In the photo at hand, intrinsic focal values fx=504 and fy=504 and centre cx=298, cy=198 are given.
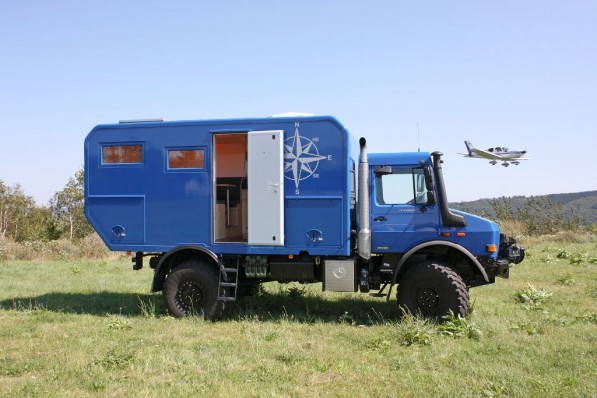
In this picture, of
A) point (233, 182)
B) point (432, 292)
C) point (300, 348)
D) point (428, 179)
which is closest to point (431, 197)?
point (428, 179)

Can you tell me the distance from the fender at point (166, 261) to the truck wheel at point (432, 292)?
3160 millimetres

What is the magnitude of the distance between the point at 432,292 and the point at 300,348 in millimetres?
2516

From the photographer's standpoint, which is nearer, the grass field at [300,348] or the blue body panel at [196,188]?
the grass field at [300,348]

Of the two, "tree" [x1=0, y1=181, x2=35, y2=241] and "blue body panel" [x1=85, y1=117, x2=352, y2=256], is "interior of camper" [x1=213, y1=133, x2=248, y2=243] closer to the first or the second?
"blue body panel" [x1=85, y1=117, x2=352, y2=256]

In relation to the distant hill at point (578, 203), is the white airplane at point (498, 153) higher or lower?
higher

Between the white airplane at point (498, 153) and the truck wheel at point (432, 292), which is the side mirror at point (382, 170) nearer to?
the truck wheel at point (432, 292)

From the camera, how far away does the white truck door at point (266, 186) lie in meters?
8.32

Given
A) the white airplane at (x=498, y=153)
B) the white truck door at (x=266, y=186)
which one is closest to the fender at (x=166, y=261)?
the white truck door at (x=266, y=186)

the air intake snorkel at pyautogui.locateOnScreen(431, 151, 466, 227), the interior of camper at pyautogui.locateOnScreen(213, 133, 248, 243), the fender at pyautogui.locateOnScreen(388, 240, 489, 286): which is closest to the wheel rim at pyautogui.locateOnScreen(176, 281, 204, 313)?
the interior of camper at pyautogui.locateOnScreen(213, 133, 248, 243)

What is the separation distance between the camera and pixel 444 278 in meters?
7.86

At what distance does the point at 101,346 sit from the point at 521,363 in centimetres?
539

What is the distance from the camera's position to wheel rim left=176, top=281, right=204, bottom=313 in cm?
881

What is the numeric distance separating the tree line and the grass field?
27141 mm

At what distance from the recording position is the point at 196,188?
28.5ft
